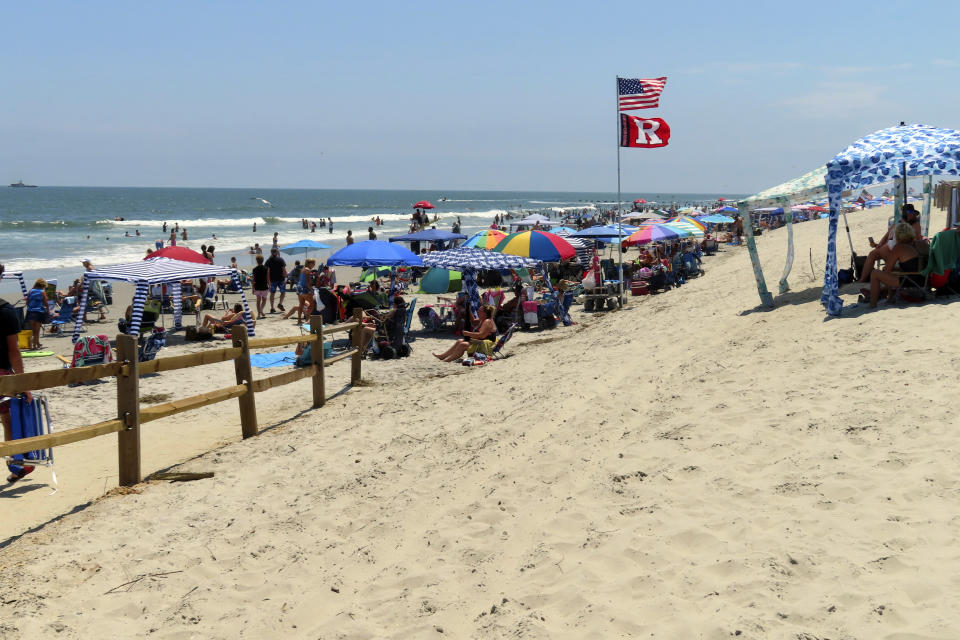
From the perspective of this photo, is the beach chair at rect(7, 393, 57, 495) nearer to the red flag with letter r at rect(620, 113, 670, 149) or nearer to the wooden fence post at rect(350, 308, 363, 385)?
the wooden fence post at rect(350, 308, 363, 385)

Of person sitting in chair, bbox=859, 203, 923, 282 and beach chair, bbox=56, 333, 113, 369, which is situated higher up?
person sitting in chair, bbox=859, 203, 923, 282

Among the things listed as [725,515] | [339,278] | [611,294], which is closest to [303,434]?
[725,515]

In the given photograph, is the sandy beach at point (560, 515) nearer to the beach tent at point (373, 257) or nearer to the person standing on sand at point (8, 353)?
the person standing on sand at point (8, 353)

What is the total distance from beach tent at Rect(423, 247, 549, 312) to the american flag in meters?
3.57

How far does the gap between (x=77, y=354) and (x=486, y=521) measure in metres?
7.61

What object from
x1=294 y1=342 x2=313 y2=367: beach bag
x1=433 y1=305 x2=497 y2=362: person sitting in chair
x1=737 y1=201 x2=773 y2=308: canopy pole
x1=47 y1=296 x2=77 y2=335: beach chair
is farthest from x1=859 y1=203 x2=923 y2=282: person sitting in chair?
x1=47 y1=296 x2=77 y2=335: beach chair

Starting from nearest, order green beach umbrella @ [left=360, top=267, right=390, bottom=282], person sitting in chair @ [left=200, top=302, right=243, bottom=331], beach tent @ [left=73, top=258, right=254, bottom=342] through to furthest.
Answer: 1. beach tent @ [left=73, top=258, right=254, bottom=342]
2. person sitting in chair @ [left=200, top=302, right=243, bottom=331]
3. green beach umbrella @ [left=360, top=267, right=390, bottom=282]

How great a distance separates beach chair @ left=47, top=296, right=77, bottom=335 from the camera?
1410 centimetres

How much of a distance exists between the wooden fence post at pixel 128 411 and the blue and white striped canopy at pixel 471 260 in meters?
7.69

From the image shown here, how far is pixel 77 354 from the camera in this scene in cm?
969

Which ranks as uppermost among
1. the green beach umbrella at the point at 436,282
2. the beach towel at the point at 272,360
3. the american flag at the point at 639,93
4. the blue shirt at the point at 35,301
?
the american flag at the point at 639,93

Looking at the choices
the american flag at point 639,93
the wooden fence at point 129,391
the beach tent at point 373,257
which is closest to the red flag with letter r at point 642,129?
the american flag at point 639,93

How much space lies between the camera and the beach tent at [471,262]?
1266cm

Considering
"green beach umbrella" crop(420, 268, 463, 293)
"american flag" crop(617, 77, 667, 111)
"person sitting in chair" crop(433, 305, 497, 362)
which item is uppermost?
"american flag" crop(617, 77, 667, 111)
